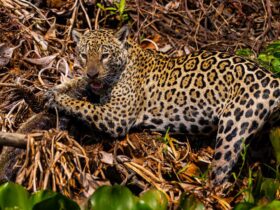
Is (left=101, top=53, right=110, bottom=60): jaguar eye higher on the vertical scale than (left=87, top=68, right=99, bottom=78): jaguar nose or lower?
higher

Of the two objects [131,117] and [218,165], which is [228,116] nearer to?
[218,165]

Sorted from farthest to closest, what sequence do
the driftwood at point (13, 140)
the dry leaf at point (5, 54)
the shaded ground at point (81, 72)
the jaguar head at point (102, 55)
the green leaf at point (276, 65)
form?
the dry leaf at point (5, 54) < the green leaf at point (276, 65) < the jaguar head at point (102, 55) < the shaded ground at point (81, 72) < the driftwood at point (13, 140)

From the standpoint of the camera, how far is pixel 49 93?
10422 millimetres

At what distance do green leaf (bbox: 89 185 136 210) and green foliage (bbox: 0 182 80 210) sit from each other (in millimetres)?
161

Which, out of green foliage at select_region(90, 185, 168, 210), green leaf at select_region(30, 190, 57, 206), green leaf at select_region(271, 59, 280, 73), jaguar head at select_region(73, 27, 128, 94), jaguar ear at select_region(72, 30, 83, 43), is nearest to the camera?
green foliage at select_region(90, 185, 168, 210)

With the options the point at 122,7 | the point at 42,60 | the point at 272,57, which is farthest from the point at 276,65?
the point at 42,60

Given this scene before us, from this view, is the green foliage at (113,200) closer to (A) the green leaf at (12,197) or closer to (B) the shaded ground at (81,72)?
(A) the green leaf at (12,197)

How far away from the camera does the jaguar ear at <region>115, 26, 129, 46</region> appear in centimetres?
1038

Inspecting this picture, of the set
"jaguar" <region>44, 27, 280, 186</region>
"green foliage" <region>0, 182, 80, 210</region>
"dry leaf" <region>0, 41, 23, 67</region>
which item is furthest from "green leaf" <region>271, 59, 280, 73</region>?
"green foliage" <region>0, 182, 80, 210</region>

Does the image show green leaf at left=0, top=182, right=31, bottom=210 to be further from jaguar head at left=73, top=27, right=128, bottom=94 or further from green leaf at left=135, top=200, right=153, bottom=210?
jaguar head at left=73, top=27, right=128, bottom=94

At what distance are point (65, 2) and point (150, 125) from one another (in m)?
2.92

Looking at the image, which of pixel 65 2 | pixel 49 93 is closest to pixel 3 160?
pixel 49 93

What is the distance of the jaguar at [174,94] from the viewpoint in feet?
31.6

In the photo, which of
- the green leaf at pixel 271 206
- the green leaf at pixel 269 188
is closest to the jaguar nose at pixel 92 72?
the green leaf at pixel 269 188
